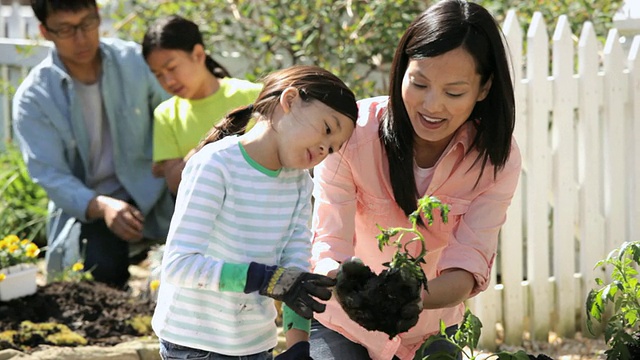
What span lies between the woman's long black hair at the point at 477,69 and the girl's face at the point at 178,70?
6.23 feet

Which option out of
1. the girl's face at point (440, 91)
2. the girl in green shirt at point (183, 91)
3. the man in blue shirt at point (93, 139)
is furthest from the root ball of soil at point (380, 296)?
the man in blue shirt at point (93, 139)

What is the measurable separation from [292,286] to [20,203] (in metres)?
4.62

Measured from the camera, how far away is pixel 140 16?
685cm

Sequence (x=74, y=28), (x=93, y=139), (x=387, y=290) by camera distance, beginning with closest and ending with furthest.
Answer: (x=387, y=290) → (x=74, y=28) → (x=93, y=139)

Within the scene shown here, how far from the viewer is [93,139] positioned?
557 centimetres

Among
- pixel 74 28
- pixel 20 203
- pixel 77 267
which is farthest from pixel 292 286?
pixel 20 203

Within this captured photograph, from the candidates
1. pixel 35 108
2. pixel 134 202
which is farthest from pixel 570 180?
pixel 35 108

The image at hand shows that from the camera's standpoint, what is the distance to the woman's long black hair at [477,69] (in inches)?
114

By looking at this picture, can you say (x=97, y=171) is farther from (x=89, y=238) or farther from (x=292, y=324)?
(x=292, y=324)

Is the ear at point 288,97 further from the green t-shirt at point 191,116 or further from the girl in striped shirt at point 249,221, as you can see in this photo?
the green t-shirt at point 191,116

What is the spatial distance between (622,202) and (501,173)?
2505mm

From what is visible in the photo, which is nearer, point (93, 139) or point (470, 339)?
point (470, 339)

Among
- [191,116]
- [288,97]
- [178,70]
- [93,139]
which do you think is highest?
[288,97]

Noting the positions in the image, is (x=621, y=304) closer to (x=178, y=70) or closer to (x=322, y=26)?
(x=178, y=70)
